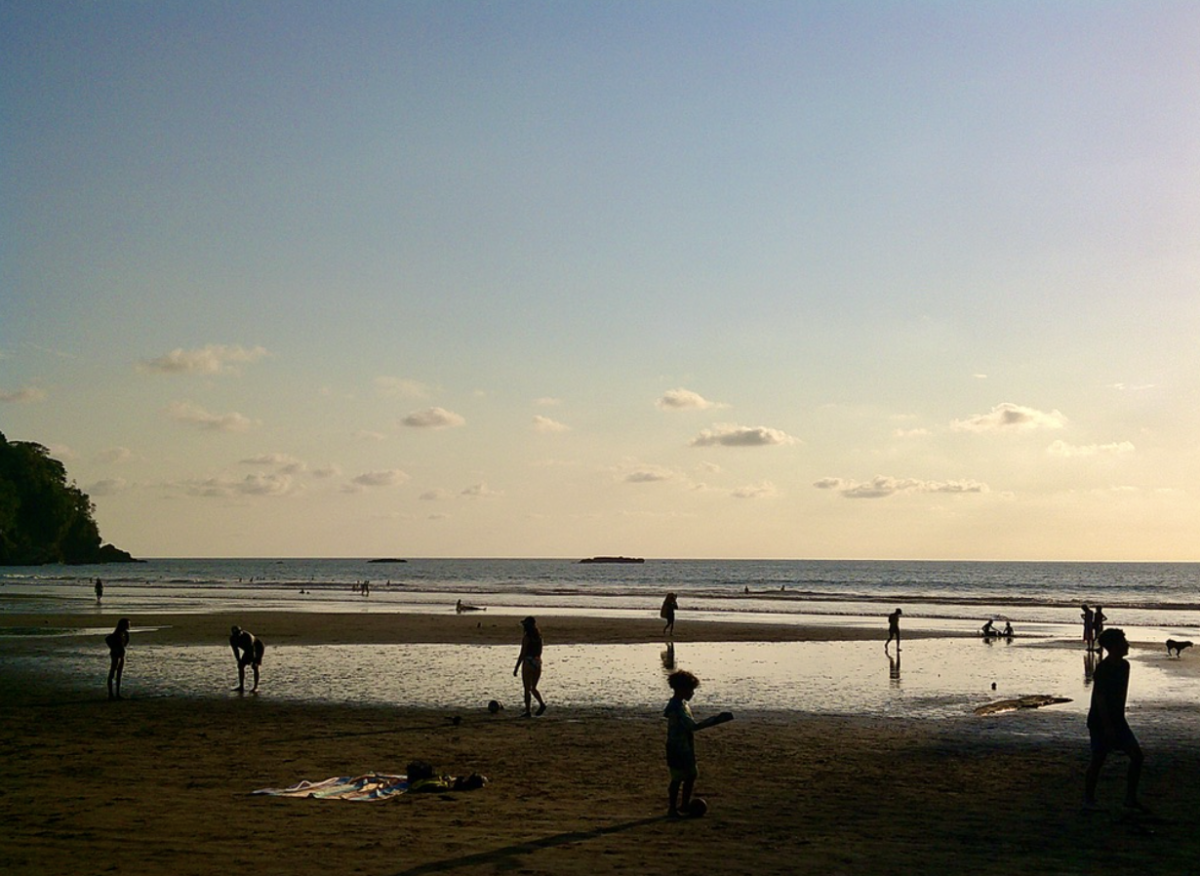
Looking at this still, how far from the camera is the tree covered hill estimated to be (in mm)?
159250

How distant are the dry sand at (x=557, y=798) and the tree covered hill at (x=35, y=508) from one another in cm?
15784

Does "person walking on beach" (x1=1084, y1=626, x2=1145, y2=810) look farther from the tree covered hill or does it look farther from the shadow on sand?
the tree covered hill

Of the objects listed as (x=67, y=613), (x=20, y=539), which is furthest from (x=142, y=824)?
(x=20, y=539)

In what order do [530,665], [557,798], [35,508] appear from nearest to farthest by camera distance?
[557,798], [530,665], [35,508]

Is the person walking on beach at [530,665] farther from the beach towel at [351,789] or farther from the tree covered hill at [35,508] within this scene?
the tree covered hill at [35,508]

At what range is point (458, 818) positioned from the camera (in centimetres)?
1179

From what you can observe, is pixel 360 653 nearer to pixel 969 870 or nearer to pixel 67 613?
pixel 969 870

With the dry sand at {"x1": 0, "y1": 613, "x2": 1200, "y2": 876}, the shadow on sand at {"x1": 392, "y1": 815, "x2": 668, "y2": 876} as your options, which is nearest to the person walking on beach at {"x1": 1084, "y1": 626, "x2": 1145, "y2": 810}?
the dry sand at {"x1": 0, "y1": 613, "x2": 1200, "y2": 876}

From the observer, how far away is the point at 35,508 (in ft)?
551

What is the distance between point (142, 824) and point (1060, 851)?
10.0m

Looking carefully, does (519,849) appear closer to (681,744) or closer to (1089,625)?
(681,744)

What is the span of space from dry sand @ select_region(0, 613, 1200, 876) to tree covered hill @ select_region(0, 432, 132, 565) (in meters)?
158

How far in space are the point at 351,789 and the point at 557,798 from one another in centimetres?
265

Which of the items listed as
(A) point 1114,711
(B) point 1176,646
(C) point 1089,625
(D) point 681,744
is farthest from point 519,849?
(B) point 1176,646
